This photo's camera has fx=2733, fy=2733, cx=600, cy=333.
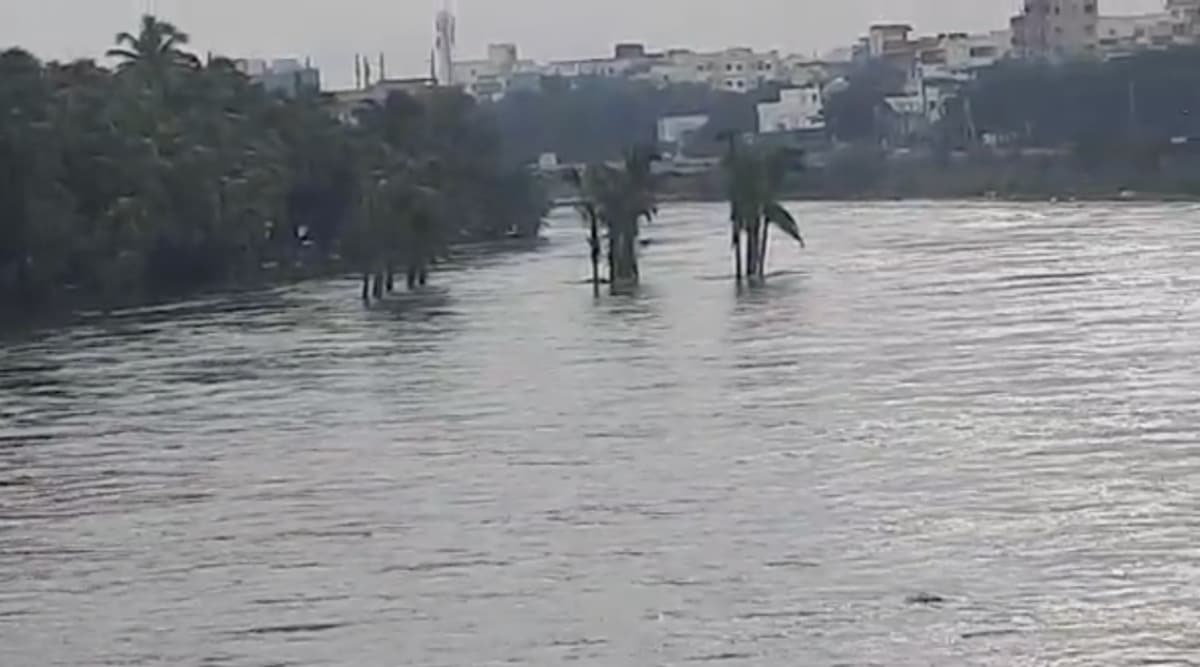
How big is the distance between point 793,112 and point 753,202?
8665 cm

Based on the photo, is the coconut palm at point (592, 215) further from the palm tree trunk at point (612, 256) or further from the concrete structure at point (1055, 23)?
the concrete structure at point (1055, 23)

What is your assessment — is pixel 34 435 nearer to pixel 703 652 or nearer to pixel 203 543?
pixel 203 543

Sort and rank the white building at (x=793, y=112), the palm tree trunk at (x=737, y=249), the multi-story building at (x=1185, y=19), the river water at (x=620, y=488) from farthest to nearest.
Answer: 1. the multi-story building at (x=1185, y=19)
2. the white building at (x=793, y=112)
3. the palm tree trunk at (x=737, y=249)
4. the river water at (x=620, y=488)

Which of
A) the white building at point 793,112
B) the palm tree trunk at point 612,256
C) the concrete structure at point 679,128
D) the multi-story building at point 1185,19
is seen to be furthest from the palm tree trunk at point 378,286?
the white building at point 793,112

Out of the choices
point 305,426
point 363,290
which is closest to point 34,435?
point 305,426

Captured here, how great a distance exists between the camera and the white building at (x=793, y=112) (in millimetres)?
125088

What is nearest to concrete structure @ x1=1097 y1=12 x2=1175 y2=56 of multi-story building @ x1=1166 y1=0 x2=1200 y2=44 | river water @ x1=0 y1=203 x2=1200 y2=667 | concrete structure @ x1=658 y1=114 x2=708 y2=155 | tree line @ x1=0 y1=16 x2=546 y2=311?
multi-story building @ x1=1166 y1=0 x2=1200 y2=44

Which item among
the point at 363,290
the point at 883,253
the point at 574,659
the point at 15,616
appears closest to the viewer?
the point at 574,659

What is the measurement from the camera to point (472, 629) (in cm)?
1422

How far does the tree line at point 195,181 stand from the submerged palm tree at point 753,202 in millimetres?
5566

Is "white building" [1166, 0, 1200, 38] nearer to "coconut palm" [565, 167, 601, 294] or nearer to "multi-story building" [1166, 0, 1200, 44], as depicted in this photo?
"multi-story building" [1166, 0, 1200, 44]

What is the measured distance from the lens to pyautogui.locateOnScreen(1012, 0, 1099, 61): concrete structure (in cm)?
15562

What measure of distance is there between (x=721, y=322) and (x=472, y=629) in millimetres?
21029

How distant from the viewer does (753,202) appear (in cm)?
4666
